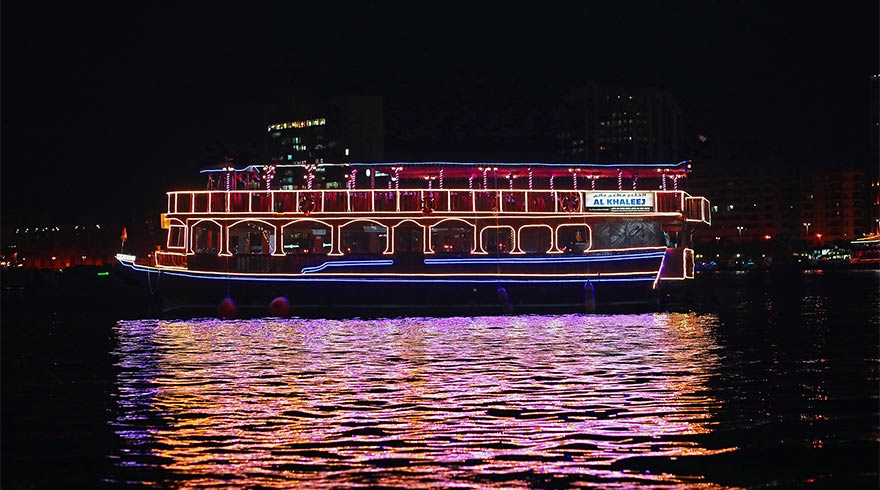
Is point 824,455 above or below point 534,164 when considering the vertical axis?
A: below

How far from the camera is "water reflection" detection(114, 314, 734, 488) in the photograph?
15898 mm

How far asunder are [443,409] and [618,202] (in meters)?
27.7

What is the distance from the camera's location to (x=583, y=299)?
4694cm

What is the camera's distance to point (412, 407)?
69.8ft

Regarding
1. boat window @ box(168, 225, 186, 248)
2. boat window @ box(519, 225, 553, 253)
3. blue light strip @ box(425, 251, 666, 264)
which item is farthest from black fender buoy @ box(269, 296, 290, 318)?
boat window @ box(519, 225, 553, 253)

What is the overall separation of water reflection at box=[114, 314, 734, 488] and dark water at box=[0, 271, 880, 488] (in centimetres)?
6

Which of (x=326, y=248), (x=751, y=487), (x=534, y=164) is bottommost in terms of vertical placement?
(x=751, y=487)

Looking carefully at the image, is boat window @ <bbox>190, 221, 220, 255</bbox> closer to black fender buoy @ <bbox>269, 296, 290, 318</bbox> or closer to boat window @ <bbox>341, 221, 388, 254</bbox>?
black fender buoy @ <bbox>269, 296, 290, 318</bbox>

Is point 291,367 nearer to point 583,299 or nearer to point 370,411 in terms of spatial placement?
point 370,411

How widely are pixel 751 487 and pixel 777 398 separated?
8.49 m

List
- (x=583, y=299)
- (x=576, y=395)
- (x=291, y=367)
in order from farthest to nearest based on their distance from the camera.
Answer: (x=583, y=299) → (x=291, y=367) → (x=576, y=395)

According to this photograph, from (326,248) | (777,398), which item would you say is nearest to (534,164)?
(326,248)

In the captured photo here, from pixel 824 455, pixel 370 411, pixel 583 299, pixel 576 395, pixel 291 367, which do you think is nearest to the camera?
pixel 824 455

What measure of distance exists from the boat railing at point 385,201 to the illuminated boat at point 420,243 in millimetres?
50
